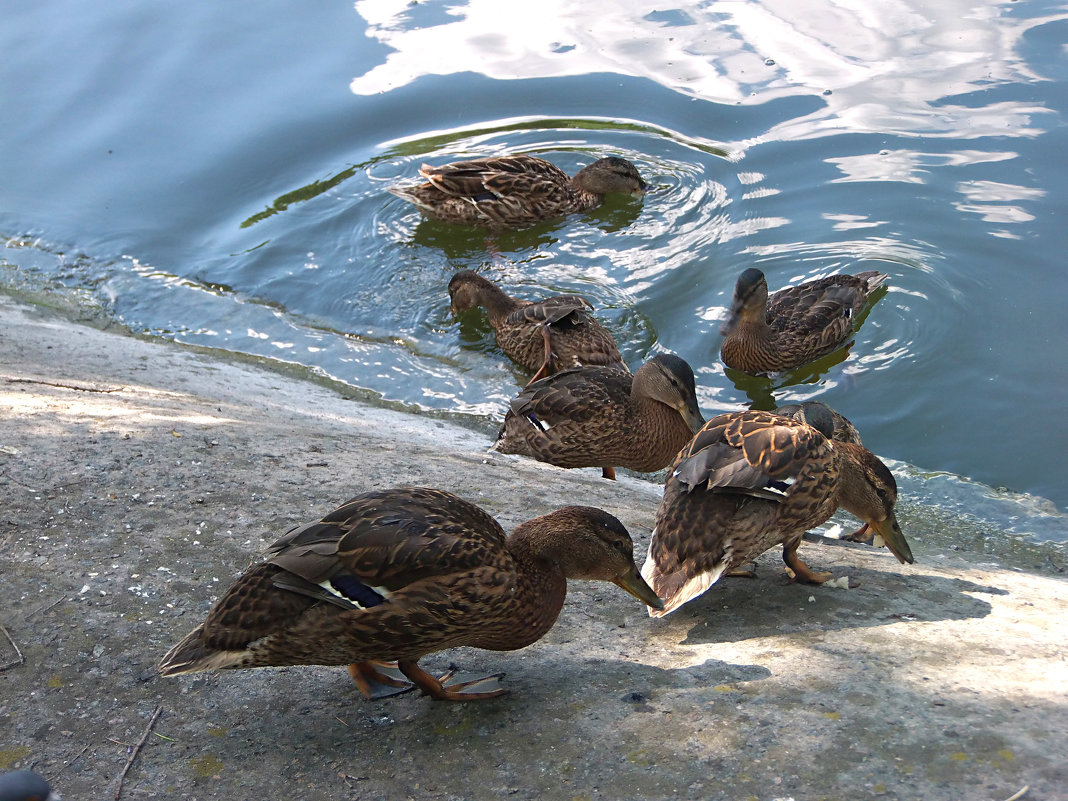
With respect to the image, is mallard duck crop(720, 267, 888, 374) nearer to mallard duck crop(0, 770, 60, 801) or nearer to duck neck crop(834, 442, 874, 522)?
duck neck crop(834, 442, 874, 522)

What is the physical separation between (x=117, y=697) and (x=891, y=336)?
21.5ft

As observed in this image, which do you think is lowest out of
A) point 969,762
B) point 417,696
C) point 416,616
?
point 417,696

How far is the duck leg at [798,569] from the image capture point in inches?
181

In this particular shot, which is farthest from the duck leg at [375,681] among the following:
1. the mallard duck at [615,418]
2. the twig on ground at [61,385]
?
the twig on ground at [61,385]

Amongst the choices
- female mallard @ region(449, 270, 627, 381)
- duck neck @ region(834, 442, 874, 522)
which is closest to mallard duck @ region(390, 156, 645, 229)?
female mallard @ region(449, 270, 627, 381)

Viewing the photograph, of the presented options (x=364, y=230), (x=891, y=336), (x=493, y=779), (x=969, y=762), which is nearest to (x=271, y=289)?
(x=364, y=230)

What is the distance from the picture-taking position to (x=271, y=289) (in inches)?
371

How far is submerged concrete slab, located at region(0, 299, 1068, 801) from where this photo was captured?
121 inches

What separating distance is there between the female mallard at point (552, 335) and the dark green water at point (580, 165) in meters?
0.29

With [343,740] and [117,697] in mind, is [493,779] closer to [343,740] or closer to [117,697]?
[343,740]

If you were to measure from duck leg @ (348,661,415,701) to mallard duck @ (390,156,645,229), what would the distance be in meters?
6.93

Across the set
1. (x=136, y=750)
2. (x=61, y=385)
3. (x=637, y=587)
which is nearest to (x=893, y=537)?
(x=637, y=587)

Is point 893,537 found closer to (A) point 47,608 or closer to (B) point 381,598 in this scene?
(B) point 381,598

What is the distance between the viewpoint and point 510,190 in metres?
10.1
